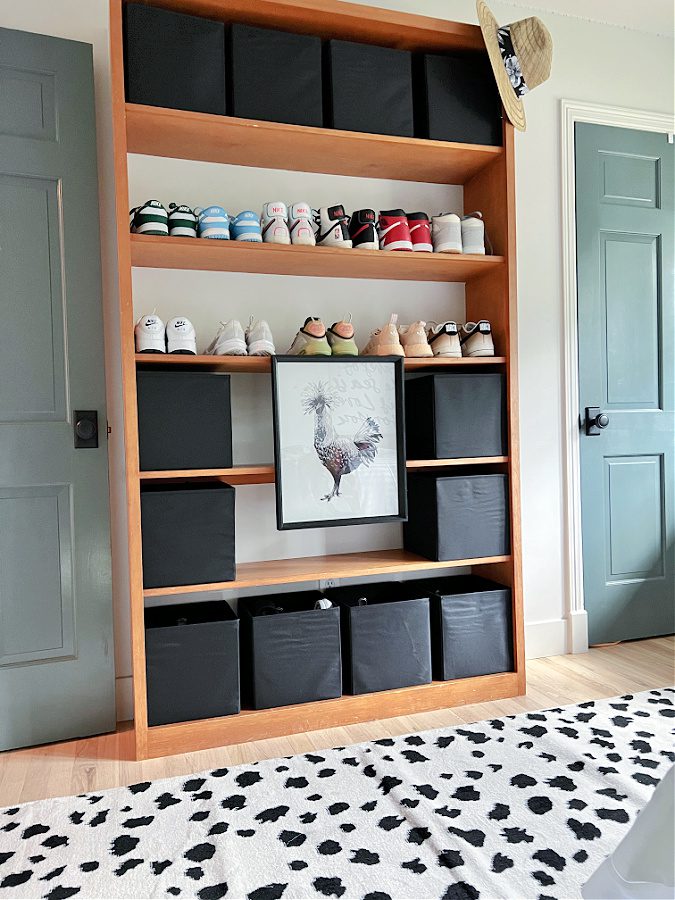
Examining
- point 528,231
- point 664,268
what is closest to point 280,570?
point 528,231

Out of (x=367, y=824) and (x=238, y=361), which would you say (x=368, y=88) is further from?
(x=367, y=824)

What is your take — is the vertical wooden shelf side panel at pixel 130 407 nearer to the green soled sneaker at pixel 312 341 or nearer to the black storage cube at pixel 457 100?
the green soled sneaker at pixel 312 341

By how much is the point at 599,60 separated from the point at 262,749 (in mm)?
2917

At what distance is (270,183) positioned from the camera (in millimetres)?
2430

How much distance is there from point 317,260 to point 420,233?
0.36 meters

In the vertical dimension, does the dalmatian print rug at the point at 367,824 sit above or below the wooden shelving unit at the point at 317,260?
below

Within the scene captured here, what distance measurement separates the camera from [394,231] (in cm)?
229

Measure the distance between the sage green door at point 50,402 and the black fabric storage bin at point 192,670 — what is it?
26 cm

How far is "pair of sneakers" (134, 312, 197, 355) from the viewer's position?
204cm

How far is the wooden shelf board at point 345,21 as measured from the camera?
2.07m

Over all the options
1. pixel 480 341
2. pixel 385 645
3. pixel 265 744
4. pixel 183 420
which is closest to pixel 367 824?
pixel 265 744

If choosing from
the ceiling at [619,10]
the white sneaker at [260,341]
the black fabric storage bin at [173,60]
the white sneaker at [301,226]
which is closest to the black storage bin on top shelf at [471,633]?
the white sneaker at [260,341]

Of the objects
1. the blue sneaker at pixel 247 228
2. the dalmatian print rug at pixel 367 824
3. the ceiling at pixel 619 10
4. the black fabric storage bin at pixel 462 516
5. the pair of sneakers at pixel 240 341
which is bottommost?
the dalmatian print rug at pixel 367 824

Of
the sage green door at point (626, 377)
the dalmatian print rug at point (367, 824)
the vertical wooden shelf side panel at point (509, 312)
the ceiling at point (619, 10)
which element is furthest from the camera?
the sage green door at point (626, 377)
